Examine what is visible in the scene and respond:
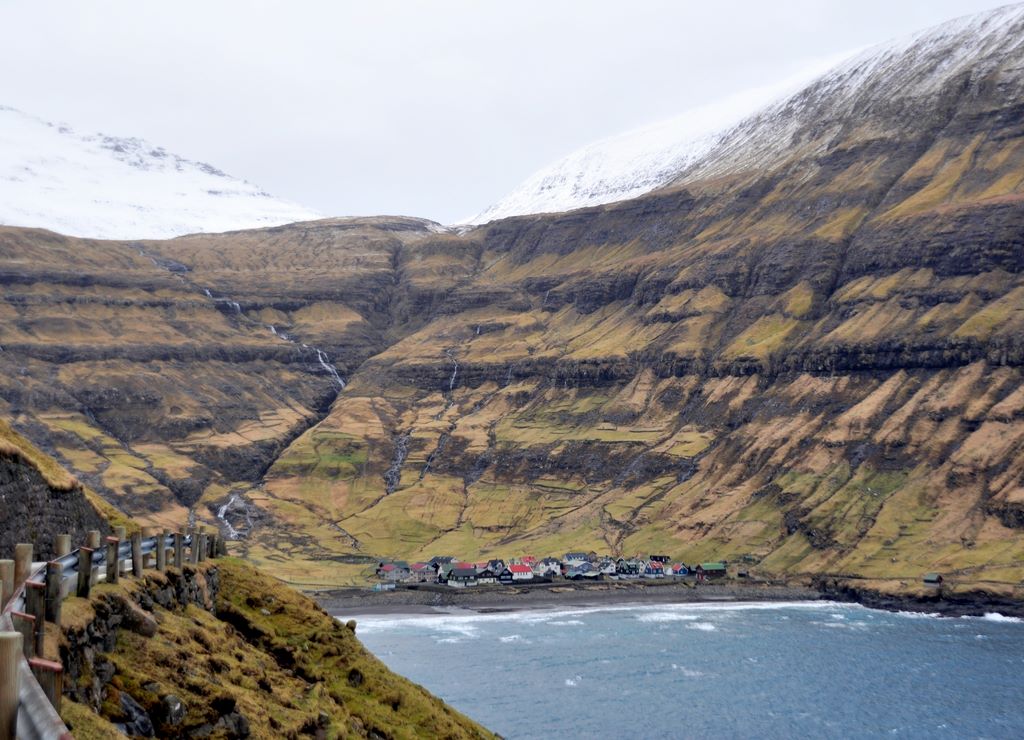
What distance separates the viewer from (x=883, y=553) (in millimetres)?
184750

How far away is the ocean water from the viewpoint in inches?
3816

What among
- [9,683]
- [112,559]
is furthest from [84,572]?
[9,683]

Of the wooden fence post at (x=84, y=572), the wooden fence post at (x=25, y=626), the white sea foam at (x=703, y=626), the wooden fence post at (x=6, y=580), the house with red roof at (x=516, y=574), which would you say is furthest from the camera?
the house with red roof at (x=516, y=574)

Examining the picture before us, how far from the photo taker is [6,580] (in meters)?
17.3

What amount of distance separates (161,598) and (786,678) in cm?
9862

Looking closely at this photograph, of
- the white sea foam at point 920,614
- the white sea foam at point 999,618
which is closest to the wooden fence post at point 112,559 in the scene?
the white sea foam at point 999,618

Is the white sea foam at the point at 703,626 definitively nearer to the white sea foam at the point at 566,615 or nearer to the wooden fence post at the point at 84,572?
the white sea foam at the point at 566,615

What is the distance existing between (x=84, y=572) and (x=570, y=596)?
169711mm

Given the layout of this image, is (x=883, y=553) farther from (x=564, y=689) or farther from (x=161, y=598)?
(x=161, y=598)

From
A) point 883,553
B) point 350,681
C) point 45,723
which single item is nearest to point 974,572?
point 883,553

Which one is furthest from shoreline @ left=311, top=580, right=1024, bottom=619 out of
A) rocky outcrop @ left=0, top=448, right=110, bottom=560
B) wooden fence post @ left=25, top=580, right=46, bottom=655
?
wooden fence post @ left=25, top=580, right=46, bottom=655

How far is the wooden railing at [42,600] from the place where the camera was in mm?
11000

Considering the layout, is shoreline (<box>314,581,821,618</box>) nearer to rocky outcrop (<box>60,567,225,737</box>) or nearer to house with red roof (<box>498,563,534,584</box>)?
house with red roof (<box>498,563,534,584</box>)

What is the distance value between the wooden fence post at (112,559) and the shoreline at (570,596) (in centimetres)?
15610
